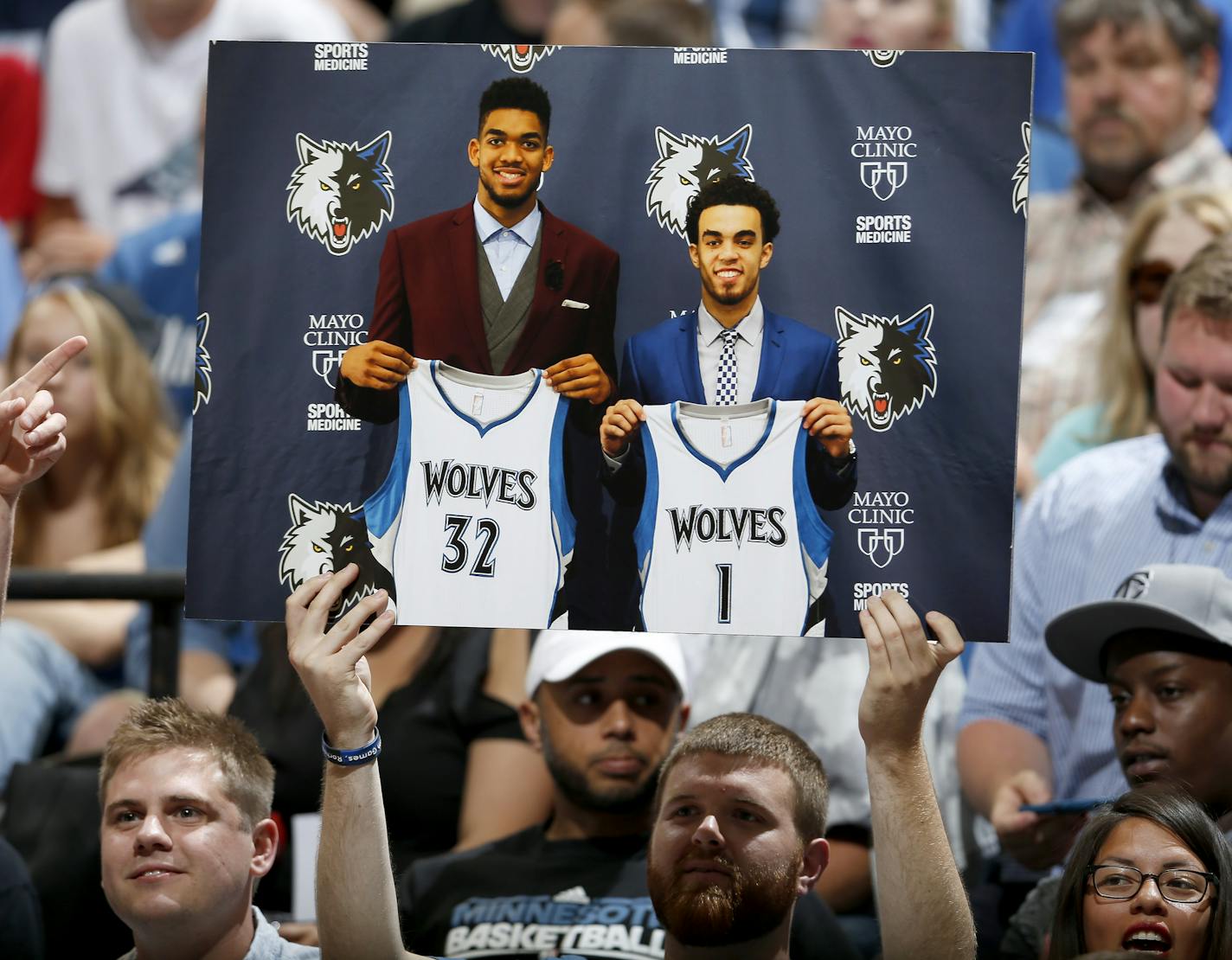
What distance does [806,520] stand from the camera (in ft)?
10.8

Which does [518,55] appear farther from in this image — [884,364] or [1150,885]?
[1150,885]

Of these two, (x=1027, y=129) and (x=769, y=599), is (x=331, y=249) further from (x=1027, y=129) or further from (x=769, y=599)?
(x=1027, y=129)

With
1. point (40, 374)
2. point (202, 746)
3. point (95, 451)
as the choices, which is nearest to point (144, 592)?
point (202, 746)

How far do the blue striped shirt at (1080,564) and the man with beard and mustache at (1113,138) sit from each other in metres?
1.01

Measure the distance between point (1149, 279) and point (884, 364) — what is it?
5.59ft

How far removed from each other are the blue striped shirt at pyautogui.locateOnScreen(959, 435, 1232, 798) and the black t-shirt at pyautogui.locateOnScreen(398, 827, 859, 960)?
74cm

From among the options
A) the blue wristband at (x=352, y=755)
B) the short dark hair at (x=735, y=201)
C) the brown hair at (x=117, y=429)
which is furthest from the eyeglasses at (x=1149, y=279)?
the brown hair at (x=117, y=429)

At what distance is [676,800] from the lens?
3490 mm

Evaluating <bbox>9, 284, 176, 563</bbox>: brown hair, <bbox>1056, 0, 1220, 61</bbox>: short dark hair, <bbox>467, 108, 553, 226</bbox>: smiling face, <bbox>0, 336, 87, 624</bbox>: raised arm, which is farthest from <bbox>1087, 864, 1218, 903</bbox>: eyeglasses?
<bbox>9, 284, 176, 563</bbox>: brown hair

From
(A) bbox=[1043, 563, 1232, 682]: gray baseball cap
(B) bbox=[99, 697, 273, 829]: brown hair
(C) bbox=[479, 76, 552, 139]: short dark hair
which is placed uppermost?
(C) bbox=[479, 76, 552, 139]: short dark hair

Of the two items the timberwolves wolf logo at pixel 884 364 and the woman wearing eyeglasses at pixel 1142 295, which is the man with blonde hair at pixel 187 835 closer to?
the timberwolves wolf logo at pixel 884 364

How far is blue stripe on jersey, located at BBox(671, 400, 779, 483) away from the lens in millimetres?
3293

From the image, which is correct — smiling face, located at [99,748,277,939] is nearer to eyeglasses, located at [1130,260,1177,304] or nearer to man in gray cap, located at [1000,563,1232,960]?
man in gray cap, located at [1000,563,1232,960]

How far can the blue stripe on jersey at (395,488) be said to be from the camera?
3320mm
